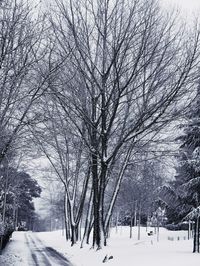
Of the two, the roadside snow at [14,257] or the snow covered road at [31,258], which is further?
the snow covered road at [31,258]

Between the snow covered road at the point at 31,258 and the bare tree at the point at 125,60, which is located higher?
the bare tree at the point at 125,60

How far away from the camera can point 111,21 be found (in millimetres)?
17281

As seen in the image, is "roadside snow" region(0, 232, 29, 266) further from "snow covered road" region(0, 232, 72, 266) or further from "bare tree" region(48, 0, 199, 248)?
"bare tree" region(48, 0, 199, 248)

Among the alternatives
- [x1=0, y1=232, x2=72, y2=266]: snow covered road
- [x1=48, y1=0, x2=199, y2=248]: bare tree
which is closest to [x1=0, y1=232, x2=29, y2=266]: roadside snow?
[x1=0, y1=232, x2=72, y2=266]: snow covered road

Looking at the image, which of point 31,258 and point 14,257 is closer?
point 14,257

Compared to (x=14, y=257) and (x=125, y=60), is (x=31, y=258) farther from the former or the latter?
(x=125, y=60)

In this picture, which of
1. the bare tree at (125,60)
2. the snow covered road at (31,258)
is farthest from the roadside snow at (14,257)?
the bare tree at (125,60)

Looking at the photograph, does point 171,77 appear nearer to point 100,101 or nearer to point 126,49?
point 126,49

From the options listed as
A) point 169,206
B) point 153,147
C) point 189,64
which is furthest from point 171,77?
point 169,206

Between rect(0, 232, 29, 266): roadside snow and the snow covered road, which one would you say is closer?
rect(0, 232, 29, 266): roadside snow

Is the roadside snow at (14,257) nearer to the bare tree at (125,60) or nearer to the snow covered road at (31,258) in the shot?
the snow covered road at (31,258)

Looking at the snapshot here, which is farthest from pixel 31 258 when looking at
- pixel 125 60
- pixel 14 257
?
pixel 125 60

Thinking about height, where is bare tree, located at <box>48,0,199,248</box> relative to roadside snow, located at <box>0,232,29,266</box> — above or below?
above

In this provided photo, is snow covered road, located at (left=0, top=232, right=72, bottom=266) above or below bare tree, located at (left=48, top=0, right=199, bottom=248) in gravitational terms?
below
